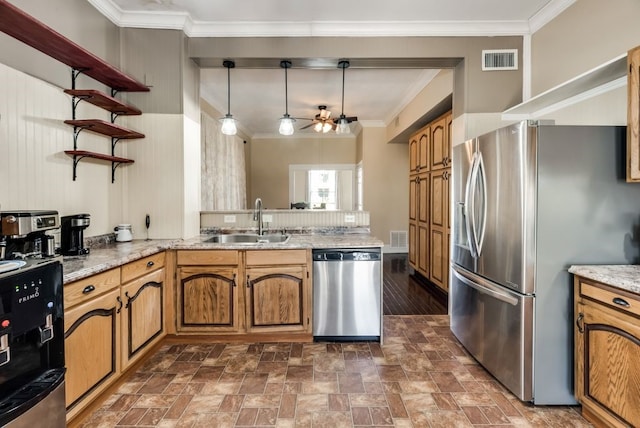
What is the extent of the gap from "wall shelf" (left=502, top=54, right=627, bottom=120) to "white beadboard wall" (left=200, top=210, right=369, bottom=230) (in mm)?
1668

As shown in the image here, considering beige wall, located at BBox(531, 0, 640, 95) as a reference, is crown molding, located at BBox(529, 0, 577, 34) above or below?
above

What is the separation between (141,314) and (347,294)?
154 centimetres

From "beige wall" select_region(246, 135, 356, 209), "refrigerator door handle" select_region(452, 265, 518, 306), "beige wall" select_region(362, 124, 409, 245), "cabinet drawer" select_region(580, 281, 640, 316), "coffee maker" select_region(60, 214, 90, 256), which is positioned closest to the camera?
"cabinet drawer" select_region(580, 281, 640, 316)

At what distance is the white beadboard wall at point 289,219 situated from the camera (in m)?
3.31

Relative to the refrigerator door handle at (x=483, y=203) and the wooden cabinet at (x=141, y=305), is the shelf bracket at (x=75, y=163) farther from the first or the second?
the refrigerator door handle at (x=483, y=203)

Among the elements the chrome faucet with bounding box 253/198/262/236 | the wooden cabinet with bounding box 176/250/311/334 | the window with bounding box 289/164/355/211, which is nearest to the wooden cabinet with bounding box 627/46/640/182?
the wooden cabinet with bounding box 176/250/311/334

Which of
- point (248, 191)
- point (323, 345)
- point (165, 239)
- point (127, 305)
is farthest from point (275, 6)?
point (248, 191)

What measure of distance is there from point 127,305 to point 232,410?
95 centimetres

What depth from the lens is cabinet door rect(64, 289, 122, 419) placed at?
1675mm

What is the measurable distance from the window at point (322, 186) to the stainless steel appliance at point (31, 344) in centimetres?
656

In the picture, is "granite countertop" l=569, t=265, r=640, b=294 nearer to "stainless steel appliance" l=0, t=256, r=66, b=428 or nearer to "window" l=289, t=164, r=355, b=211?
"stainless steel appliance" l=0, t=256, r=66, b=428

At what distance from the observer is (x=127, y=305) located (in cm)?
214

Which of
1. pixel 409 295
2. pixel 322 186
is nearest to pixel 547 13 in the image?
pixel 409 295

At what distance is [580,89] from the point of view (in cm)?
225
